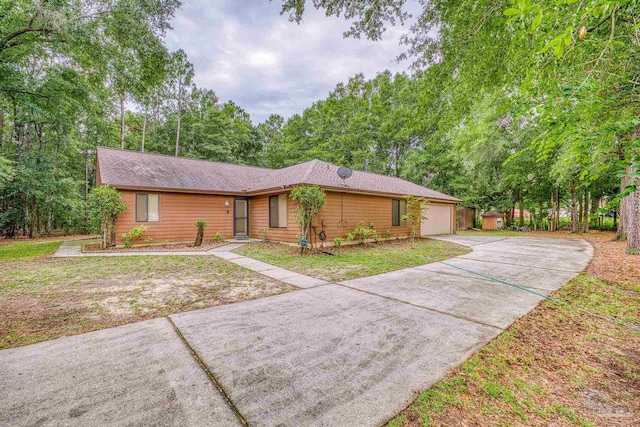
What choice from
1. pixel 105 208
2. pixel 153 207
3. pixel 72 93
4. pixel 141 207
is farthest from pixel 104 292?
pixel 72 93

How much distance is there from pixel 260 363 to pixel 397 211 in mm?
11135

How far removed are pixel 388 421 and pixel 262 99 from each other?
2930 cm

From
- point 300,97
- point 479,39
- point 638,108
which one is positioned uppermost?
point 300,97

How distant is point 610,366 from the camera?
2248 mm

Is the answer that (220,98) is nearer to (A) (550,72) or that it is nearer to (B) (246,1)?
(B) (246,1)

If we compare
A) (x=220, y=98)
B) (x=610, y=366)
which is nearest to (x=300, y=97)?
(x=220, y=98)

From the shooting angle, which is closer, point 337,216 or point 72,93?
point 337,216

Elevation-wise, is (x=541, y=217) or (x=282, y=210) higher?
(x=282, y=210)

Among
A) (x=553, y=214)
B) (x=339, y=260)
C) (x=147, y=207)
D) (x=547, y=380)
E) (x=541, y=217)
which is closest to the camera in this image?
(x=547, y=380)

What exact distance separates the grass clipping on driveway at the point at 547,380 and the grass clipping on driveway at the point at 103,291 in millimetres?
2984

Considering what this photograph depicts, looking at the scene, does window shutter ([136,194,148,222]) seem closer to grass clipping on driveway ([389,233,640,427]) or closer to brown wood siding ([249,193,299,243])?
brown wood siding ([249,193,299,243])

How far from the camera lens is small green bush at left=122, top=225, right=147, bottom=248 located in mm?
9062

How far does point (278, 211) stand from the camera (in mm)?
10430

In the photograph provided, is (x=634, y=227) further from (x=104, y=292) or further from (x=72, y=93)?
(x=72, y=93)
